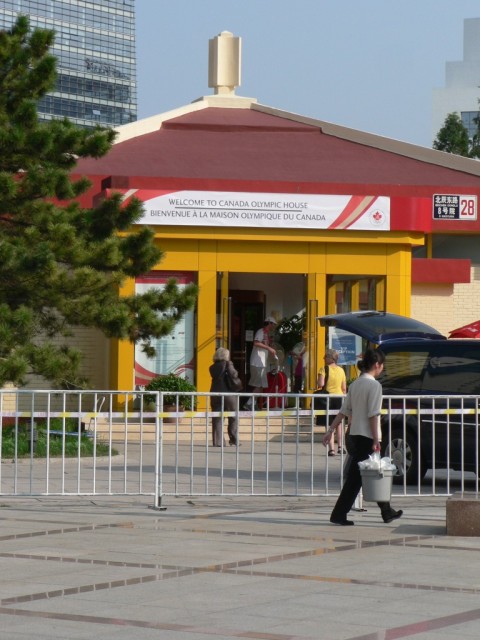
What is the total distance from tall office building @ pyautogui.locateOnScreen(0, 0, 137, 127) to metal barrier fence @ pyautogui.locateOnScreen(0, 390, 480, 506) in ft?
492

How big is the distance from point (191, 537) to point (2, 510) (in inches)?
112

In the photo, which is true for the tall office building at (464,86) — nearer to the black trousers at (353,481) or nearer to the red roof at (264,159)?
the red roof at (264,159)

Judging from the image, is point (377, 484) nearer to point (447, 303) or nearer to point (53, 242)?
point (53, 242)

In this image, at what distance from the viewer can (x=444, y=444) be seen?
1573cm

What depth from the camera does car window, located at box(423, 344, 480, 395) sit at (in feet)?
53.8

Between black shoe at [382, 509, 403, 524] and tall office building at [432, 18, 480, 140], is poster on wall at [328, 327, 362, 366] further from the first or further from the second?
tall office building at [432, 18, 480, 140]

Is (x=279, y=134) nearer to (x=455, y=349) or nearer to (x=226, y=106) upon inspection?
(x=226, y=106)

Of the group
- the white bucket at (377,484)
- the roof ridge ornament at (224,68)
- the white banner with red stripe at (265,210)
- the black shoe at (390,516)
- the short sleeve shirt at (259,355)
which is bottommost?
the black shoe at (390,516)

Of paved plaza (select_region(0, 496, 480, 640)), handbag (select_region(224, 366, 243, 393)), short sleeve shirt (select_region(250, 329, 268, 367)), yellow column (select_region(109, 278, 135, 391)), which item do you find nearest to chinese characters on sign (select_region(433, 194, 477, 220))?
short sleeve shirt (select_region(250, 329, 268, 367))

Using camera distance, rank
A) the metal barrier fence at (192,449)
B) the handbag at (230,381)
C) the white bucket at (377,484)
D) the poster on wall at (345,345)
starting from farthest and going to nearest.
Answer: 1. the poster on wall at (345,345)
2. the handbag at (230,381)
3. the metal barrier fence at (192,449)
4. the white bucket at (377,484)

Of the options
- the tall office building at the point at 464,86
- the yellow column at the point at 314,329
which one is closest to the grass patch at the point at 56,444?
the yellow column at the point at 314,329

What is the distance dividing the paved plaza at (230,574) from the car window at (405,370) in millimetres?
2882

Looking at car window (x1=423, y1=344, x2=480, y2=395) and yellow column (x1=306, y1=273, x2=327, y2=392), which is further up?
yellow column (x1=306, y1=273, x2=327, y2=392)

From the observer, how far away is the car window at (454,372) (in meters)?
16.4
